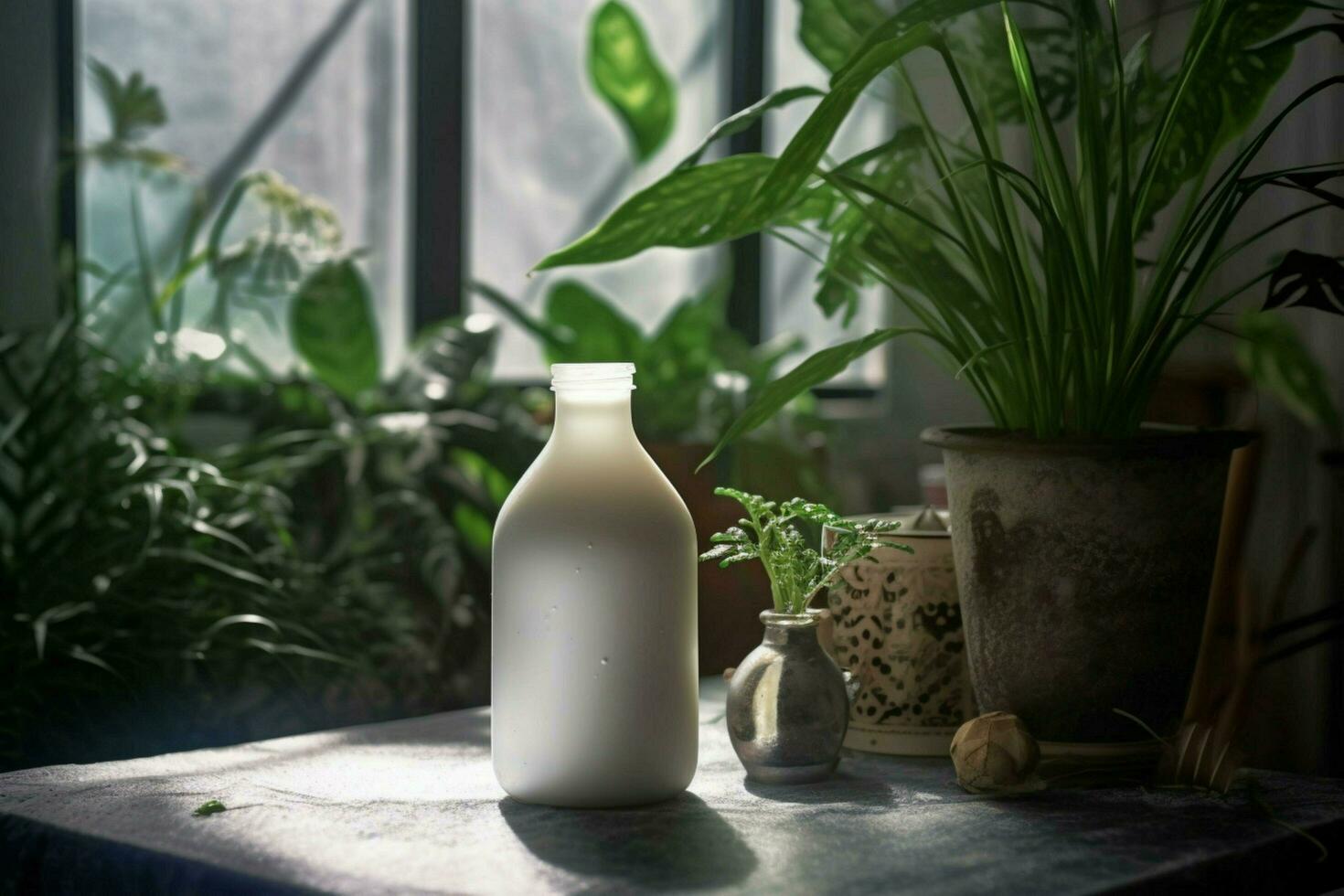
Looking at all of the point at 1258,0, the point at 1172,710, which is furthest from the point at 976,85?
the point at 1172,710

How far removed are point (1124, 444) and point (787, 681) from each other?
25 cm

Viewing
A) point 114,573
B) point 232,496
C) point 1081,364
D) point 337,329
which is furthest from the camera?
point 337,329

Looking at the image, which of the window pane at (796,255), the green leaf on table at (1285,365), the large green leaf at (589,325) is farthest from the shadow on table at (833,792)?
the window pane at (796,255)

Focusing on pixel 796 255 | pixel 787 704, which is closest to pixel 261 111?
pixel 796 255

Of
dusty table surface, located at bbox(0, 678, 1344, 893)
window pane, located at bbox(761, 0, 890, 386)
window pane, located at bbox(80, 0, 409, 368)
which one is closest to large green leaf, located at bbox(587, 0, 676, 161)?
window pane, located at bbox(80, 0, 409, 368)

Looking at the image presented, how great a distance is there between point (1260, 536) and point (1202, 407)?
0.69 feet

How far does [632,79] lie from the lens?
8.49ft

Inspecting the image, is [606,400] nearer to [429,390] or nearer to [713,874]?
[713,874]

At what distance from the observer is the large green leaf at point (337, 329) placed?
2.06 m

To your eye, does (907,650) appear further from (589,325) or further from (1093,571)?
(589,325)

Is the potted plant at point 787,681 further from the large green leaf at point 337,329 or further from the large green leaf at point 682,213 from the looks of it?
the large green leaf at point 337,329

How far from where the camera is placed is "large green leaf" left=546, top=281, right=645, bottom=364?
92.5 inches

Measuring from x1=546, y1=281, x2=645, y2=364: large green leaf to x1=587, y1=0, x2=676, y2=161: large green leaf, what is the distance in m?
0.36

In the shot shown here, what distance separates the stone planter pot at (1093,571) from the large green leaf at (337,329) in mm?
1351
